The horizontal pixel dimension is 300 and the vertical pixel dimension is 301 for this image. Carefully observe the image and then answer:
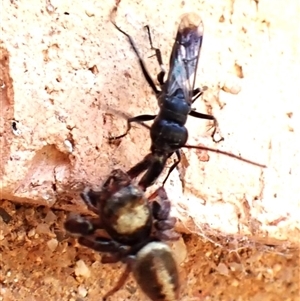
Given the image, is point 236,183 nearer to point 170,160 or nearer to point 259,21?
point 170,160

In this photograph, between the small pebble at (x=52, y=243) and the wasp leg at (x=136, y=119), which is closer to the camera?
the wasp leg at (x=136, y=119)

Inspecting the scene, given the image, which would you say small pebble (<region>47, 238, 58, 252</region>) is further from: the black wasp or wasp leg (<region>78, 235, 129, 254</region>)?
the black wasp

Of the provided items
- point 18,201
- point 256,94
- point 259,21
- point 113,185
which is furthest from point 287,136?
point 18,201

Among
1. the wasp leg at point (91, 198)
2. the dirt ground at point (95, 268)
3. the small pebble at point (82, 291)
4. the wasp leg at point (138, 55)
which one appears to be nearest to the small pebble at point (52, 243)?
the dirt ground at point (95, 268)

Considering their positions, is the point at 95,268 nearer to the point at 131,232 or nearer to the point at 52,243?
the point at 52,243

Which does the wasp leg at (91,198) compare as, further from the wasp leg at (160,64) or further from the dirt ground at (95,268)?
the wasp leg at (160,64)

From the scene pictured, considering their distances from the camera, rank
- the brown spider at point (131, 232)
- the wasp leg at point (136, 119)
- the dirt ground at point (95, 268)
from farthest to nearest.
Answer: the dirt ground at point (95, 268)
the wasp leg at point (136, 119)
the brown spider at point (131, 232)
